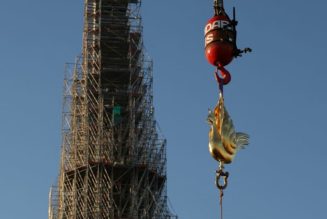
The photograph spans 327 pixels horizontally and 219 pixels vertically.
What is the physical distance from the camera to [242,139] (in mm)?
13180

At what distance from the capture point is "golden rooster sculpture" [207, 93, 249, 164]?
12906 mm

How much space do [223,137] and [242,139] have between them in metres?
0.35

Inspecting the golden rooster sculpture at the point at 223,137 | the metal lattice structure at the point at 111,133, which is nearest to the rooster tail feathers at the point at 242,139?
the golden rooster sculpture at the point at 223,137

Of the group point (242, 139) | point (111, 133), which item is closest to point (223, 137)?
point (242, 139)

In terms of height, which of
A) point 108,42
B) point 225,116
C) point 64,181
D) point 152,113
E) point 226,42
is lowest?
point 225,116

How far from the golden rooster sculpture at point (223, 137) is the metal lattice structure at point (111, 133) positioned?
54.3 m

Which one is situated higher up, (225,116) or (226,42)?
(226,42)

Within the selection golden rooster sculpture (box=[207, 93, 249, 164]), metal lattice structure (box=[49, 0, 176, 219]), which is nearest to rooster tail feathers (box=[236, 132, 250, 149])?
golden rooster sculpture (box=[207, 93, 249, 164])

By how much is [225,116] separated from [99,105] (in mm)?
58954

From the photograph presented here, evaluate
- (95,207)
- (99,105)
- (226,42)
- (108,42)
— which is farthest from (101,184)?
(226,42)

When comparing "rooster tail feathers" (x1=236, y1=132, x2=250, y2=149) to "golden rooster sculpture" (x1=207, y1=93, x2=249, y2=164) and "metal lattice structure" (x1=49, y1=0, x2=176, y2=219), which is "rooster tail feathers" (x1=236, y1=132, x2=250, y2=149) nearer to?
"golden rooster sculpture" (x1=207, y1=93, x2=249, y2=164)

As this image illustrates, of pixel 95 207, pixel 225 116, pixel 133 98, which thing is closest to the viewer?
pixel 225 116

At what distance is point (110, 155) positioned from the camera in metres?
70.0

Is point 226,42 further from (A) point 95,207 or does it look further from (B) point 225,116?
(A) point 95,207
